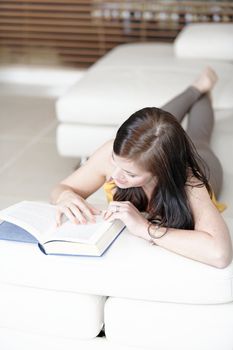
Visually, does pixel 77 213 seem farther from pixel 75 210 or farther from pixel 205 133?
pixel 205 133

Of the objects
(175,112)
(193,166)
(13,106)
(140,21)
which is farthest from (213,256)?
(140,21)

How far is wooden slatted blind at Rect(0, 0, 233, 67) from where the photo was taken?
5.56 meters

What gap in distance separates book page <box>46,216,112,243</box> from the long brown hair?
172 mm

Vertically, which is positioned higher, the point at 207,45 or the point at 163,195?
the point at 163,195

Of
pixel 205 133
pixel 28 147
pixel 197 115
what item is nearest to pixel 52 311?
pixel 205 133

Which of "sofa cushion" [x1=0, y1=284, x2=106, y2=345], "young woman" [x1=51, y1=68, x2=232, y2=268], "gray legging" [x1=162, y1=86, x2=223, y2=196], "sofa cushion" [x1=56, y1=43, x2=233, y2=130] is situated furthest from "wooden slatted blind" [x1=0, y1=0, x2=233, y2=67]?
"sofa cushion" [x1=0, y1=284, x2=106, y2=345]

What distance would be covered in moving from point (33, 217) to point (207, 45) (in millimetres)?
2622

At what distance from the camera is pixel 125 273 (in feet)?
6.00

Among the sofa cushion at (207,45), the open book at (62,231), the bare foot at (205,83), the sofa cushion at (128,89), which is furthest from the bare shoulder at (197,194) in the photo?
the sofa cushion at (207,45)

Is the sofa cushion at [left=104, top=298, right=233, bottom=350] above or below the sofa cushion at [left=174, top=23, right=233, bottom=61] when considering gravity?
above

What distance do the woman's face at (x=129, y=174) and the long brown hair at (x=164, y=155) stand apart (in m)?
0.02

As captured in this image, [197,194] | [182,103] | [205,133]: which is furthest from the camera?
[182,103]

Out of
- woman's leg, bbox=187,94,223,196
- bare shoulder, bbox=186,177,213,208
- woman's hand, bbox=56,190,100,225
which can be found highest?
bare shoulder, bbox=186,177,213,208

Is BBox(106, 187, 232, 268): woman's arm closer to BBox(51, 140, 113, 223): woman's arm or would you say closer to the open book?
the open book
